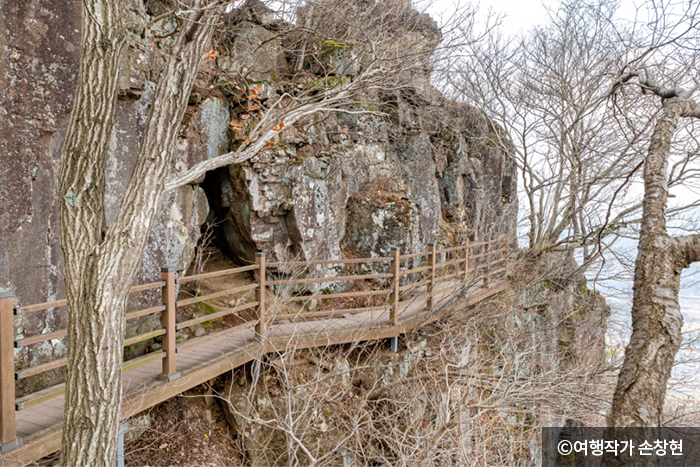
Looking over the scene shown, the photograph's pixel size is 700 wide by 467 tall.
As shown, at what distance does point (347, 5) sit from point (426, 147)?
5.23m

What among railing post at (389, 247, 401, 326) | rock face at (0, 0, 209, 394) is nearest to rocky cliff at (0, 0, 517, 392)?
rock face at (0, 0, 209, 394)

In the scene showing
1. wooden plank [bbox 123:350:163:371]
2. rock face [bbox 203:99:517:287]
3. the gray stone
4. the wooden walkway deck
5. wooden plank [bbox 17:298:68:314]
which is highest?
rock face [bbox 203:99:517:287]

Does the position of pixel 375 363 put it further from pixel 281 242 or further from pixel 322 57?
pixel 322 57

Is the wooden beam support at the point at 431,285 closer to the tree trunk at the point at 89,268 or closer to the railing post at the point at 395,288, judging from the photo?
the railing post at the point at 395,288

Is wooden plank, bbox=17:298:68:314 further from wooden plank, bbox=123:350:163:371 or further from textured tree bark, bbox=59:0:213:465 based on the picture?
wooden plank, bbox=123:350:163:371

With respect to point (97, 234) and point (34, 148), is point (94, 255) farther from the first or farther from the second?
point (34, 148)

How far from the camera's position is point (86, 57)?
119 inches

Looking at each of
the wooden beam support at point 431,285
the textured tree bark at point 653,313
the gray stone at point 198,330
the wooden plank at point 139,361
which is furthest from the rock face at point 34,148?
the wooden beam support at point 431,285

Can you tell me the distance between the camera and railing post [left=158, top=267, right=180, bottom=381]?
435cm

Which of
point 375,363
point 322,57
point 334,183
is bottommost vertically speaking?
point 375,363

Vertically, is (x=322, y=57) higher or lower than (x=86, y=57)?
higher

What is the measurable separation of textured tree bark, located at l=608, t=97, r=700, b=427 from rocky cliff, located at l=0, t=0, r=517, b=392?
4.32 m

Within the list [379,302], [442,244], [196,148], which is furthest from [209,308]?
[442,244]

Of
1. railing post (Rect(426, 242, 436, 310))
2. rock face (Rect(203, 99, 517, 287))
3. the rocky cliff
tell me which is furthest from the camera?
rock face (Rect(203, 99, 517, 287))
